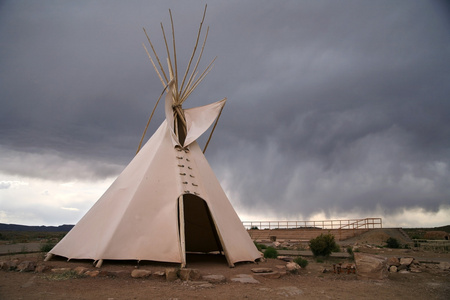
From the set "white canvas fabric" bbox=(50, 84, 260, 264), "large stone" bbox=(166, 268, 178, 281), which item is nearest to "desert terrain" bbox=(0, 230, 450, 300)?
"large stone" bbox=(166, 268, 178, 281)

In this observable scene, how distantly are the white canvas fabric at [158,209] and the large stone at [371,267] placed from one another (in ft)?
10.1

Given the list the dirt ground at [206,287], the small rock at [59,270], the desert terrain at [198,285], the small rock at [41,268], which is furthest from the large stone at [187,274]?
the small rock at [41,268]

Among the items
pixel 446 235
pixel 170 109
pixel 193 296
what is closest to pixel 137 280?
pixel 193 296

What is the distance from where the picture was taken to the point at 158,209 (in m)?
9.05

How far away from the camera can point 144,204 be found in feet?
29.7

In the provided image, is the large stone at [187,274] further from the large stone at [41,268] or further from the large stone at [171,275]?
the large stone at [41,268]

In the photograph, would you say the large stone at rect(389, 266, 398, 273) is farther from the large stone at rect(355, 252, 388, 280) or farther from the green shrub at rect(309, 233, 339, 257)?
the green shrub at rect(309, 233, 339, 257)

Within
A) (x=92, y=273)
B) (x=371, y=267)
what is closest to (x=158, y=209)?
(x=92, y=273)

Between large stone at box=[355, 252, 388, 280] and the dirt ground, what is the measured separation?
0.22m

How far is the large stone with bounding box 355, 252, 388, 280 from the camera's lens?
894 cm

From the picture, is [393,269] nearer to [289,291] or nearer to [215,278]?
[289,291]

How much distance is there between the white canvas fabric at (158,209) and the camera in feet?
27.3

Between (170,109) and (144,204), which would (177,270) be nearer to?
(144,204)

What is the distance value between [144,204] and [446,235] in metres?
25.9
